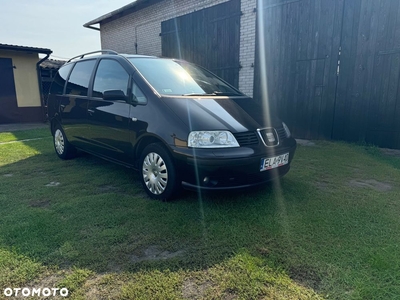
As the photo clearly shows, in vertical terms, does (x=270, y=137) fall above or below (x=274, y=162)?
above

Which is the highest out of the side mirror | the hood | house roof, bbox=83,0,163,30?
house roof, bbox=83,0,163,30

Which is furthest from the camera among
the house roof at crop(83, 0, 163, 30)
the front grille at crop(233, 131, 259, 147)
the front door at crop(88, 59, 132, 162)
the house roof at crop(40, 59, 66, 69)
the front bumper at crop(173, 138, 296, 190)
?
the house roof at crop(40, 59, 66, 69)

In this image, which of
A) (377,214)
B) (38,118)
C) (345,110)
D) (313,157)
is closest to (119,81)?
(377,214)

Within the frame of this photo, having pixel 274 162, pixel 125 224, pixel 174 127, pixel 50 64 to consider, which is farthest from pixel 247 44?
pixel 50 64

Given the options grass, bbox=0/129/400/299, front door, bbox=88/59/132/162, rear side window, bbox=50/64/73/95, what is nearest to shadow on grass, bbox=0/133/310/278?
grass, bbox=0/129/400/299

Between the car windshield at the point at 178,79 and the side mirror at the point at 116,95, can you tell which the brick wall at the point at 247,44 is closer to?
the car windshield at the point at 178,79

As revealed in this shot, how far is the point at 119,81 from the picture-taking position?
338 centimetres

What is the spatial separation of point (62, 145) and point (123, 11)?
316 inches

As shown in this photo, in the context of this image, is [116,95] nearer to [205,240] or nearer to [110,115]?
[110,115]

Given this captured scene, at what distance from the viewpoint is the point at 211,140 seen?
2.59 metres

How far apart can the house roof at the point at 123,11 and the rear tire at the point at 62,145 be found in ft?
22.0

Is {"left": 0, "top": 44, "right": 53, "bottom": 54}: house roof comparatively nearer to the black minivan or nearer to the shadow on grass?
the black minivan

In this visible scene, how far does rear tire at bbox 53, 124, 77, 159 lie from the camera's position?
4609mm

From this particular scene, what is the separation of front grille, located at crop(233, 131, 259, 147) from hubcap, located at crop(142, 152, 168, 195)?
2.55 feet
